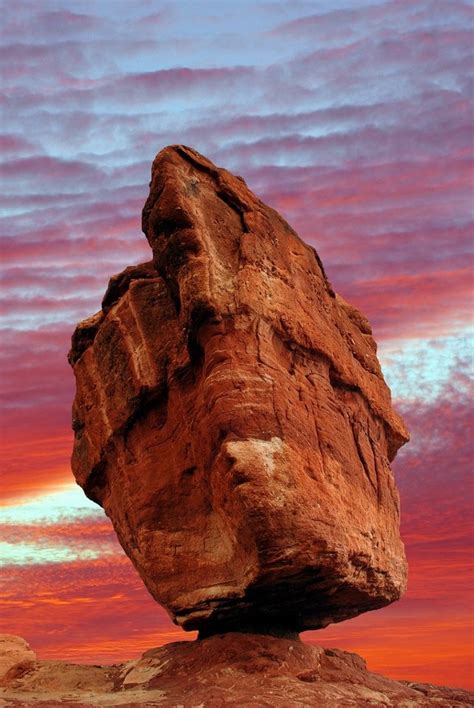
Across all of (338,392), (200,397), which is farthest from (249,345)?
(338,392)

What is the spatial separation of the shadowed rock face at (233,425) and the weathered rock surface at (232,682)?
0.61 meters

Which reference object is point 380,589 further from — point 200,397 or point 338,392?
point 200,397

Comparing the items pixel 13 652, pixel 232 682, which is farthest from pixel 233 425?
pixel 13 652

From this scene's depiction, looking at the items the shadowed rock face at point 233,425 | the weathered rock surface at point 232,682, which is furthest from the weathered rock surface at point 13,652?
the shadowed rock face at point 233,425

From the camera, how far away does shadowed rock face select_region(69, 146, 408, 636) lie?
14.2m

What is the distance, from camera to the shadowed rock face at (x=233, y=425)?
14.2 metres

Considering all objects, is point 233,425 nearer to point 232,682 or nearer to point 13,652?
point 232,682

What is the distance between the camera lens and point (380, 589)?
659 inches

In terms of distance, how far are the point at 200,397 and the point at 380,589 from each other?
4.67 meters

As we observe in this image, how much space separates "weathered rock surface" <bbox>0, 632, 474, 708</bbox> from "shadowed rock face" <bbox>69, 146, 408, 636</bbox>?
2.00ft

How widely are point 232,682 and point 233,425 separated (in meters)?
3.73

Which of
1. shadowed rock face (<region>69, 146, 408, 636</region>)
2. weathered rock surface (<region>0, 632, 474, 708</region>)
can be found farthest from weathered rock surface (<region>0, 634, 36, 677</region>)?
shadowed rock face (<region>69, 146, 408, 636</region>)

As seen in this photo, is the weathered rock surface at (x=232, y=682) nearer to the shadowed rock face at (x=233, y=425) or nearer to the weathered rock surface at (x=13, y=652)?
the shadowed rock face at (x=233, y=425)

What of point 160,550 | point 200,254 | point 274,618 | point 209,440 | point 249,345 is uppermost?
point 200,254
